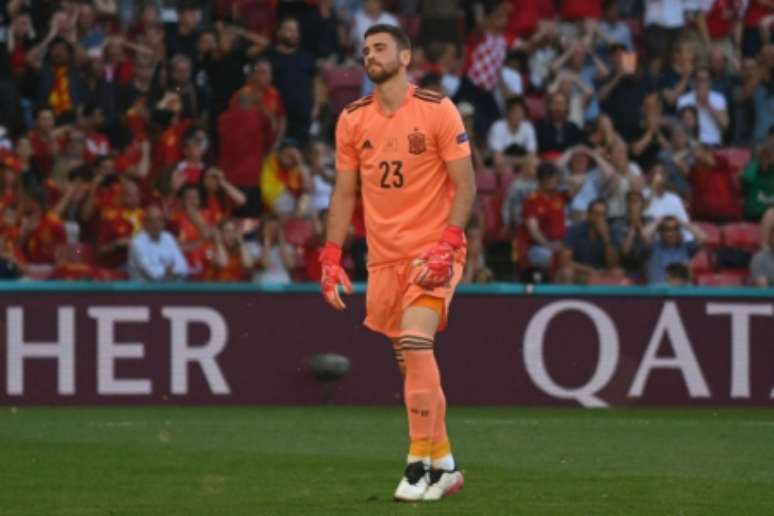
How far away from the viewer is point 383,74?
29.7 ft

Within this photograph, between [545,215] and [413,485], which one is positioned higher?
[545,215]

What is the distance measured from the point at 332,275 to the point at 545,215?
9743 millimetres

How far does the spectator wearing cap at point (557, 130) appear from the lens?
2055 centimetres

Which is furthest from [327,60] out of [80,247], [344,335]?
[344,335]

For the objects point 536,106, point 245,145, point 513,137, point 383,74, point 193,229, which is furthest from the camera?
point 536,106

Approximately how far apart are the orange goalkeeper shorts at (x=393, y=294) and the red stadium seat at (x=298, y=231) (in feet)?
29.2

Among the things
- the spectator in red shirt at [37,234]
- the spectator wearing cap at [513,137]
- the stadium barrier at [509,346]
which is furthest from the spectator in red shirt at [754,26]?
the spectator in red shirt at [37,234]

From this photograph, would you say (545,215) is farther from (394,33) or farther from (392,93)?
(394,33)

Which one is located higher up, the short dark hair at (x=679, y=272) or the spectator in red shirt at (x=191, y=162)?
the spectator in red shirt at (x=191, y=162)

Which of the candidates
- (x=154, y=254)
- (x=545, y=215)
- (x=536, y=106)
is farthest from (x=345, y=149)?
(x=536, y=106)

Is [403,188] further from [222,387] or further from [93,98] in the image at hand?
[93,98]

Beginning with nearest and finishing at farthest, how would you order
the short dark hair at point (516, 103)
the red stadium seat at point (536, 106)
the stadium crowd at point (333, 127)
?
the stadium crowd at point (333, 127)
the short dark hair at point (516, 103)
the red stadium seat at point (536, 106)

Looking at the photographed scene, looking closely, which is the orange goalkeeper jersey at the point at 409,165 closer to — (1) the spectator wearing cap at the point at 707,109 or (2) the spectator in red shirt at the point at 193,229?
(2) the spectator in red shirt at the point at 193,229

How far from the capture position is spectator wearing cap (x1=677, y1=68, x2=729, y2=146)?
21312mm
